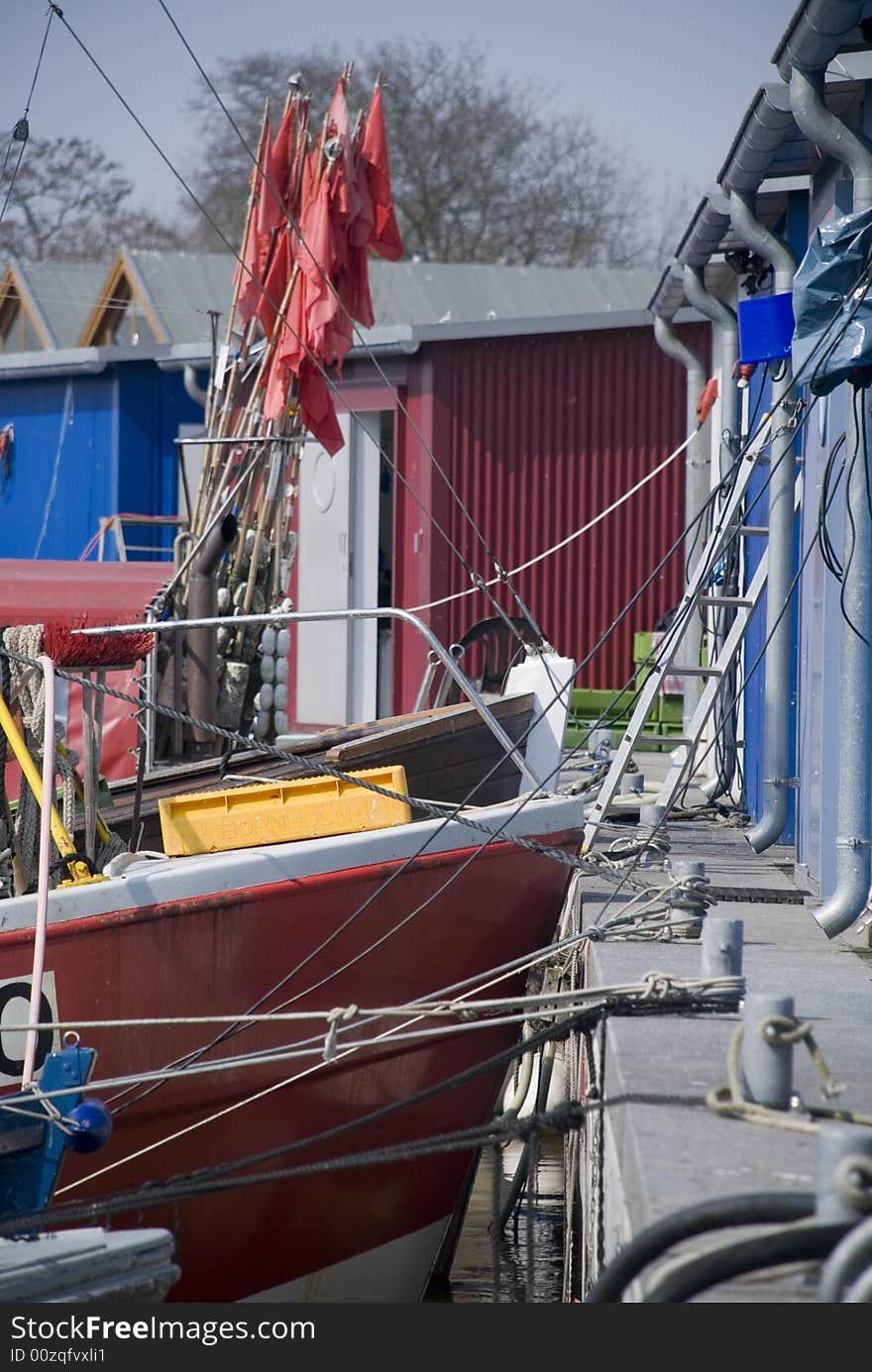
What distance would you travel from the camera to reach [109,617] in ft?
30.6

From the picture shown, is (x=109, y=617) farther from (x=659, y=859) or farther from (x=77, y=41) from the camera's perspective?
(x=659, y=859)

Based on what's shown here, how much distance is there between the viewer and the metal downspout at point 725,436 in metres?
9.30

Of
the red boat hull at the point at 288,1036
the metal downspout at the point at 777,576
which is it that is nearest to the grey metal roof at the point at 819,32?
the metal downspout at the point at 777,576

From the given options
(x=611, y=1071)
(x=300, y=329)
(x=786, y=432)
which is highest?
(x=300, y=329)

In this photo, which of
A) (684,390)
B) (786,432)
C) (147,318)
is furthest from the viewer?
(147,318)

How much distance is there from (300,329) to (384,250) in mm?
785

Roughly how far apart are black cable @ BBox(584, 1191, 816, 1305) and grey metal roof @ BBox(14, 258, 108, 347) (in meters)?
34.7

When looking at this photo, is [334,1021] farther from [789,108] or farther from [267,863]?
[789,108]

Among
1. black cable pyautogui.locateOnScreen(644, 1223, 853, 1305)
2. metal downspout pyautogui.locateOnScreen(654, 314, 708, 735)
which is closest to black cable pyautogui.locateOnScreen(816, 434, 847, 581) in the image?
black cable pyautogui.locateOnScreen(644, 1223, 853, 1305)

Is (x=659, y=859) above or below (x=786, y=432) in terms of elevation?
below

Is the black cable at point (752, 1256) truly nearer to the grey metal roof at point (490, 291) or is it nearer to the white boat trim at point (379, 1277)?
the white boat trim at point (379, 1277)

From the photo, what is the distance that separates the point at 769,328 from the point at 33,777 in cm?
406

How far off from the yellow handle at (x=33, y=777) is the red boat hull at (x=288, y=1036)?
13.1 inches

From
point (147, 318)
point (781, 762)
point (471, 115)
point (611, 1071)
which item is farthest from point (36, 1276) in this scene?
point (471, 115)
